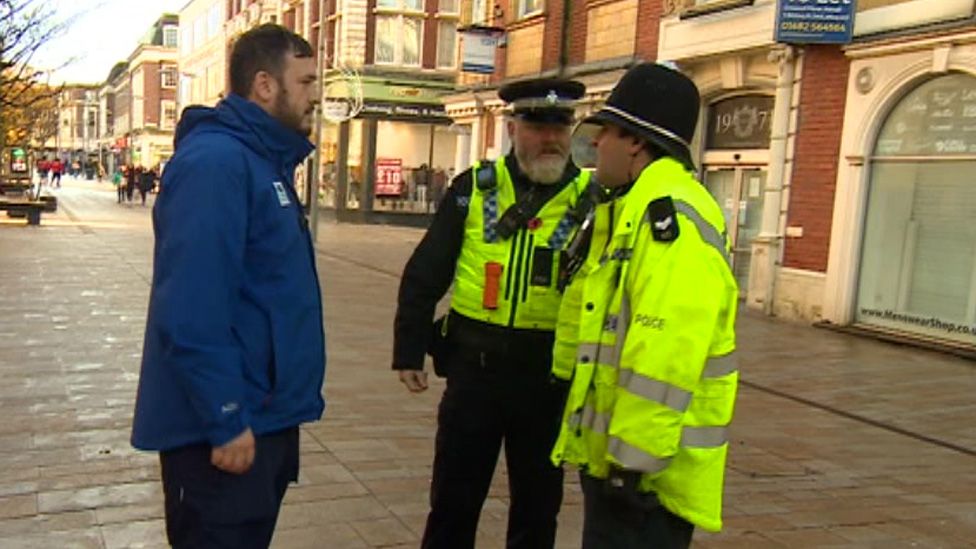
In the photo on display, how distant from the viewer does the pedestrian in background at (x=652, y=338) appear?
2.21 m

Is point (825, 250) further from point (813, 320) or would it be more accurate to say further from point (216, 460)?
point (216, 460)

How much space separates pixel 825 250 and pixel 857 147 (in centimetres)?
145

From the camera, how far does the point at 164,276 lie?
7.47 feet

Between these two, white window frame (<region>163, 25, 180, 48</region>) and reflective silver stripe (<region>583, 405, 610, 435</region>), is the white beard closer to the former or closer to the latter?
reflective silver stripe (<region>583, 405, 610, 435</region>)

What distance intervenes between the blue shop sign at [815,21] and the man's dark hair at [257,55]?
10.8 m

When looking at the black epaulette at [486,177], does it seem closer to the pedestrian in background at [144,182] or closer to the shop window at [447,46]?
the shop window at [447,46]

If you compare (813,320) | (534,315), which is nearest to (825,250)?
(813,320)

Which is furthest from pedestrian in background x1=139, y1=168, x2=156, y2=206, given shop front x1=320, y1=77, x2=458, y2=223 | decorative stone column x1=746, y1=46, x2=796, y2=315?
decorative stone column x1=746, y1=46, x2=796, y2=315

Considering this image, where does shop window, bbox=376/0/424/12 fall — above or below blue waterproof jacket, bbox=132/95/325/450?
above

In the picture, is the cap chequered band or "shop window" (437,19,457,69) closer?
the cap chequered band

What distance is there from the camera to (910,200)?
11.5m

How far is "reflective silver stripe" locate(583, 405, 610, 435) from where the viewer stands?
2.38 metres

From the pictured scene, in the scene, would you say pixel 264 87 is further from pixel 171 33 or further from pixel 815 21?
pixel 171 33

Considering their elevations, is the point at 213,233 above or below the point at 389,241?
above
